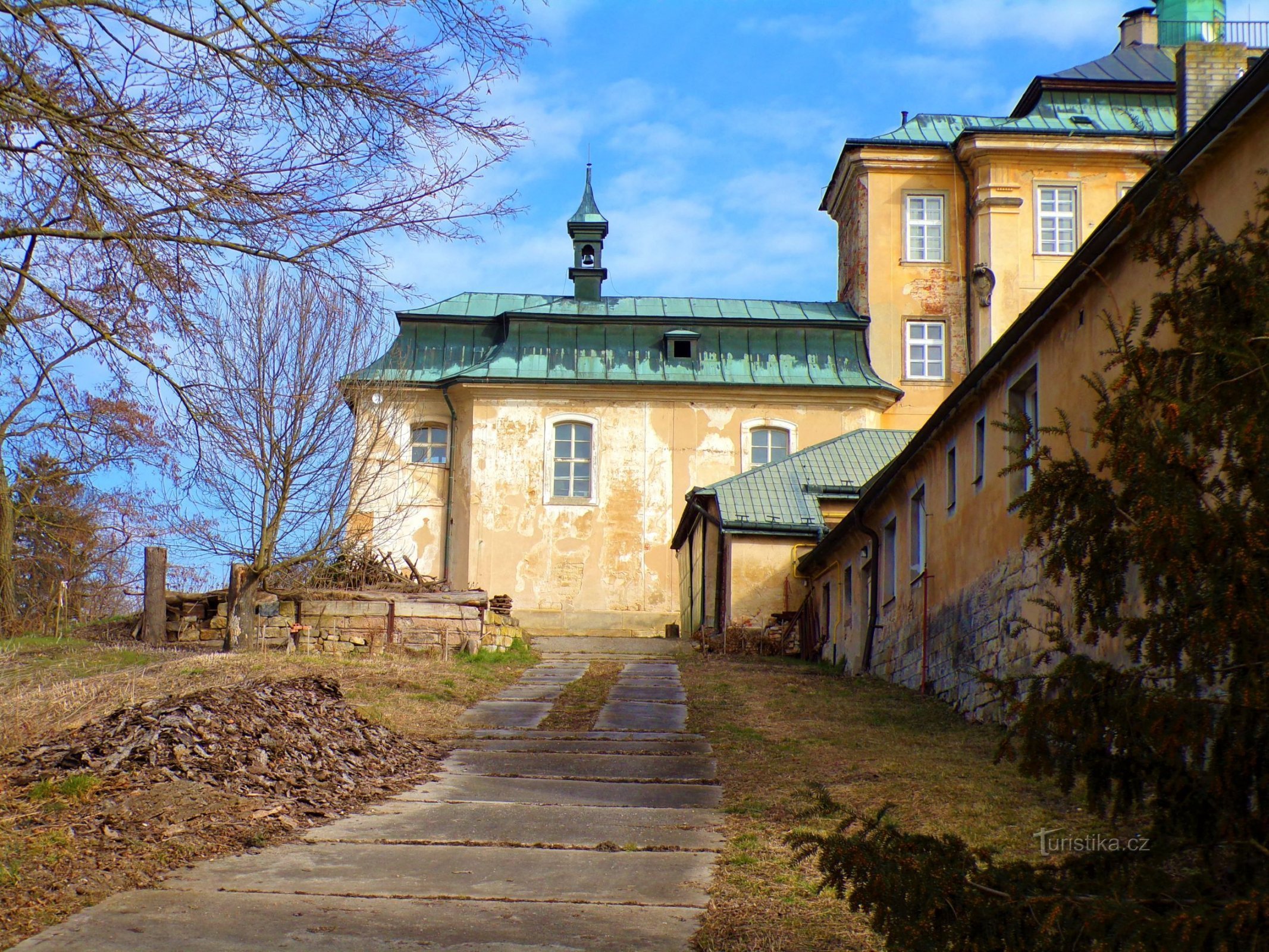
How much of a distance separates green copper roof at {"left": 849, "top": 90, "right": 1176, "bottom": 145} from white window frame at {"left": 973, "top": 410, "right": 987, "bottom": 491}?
21.9 meters

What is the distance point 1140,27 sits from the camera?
3822cm

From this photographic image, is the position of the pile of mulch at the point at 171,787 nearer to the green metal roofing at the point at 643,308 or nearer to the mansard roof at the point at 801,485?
the mansard roof at the point at 801,485

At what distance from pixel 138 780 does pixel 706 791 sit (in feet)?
12.7

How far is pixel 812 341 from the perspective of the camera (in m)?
35.0

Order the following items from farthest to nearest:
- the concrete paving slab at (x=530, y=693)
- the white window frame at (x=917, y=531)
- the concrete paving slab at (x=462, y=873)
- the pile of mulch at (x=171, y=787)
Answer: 1. the white window frame at (x=917, y=531)
2. the concrete paving slab at (x=530, y=693)
3. the concrete paving slab at (x=462, y=873)
4. the pile of mulch at (x=171, y=787)

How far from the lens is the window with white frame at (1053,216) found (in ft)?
110

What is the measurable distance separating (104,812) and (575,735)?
5.73 m

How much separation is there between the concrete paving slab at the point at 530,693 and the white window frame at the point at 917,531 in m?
4.58

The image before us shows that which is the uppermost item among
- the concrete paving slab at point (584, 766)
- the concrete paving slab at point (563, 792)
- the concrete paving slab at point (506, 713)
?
the concrete paving slab at point (506, 713)

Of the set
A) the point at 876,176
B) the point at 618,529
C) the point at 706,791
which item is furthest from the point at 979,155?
the point at 706,791

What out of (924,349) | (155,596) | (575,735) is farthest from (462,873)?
(924,349)

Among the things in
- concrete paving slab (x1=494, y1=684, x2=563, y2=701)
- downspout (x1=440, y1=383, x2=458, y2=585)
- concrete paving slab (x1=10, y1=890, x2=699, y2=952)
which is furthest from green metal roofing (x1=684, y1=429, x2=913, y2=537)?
concrete paving slab (x1=10, y1=890, x2=699, y2=952)

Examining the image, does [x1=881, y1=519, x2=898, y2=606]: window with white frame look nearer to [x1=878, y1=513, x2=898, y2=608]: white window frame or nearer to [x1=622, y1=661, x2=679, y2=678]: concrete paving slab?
[x1=878, y1=513, x2=898, y2=608]: white window frame

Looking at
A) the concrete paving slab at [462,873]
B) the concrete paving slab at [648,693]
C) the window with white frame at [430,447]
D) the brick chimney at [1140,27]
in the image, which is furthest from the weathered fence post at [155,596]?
the brick chimney at [1140,27]
